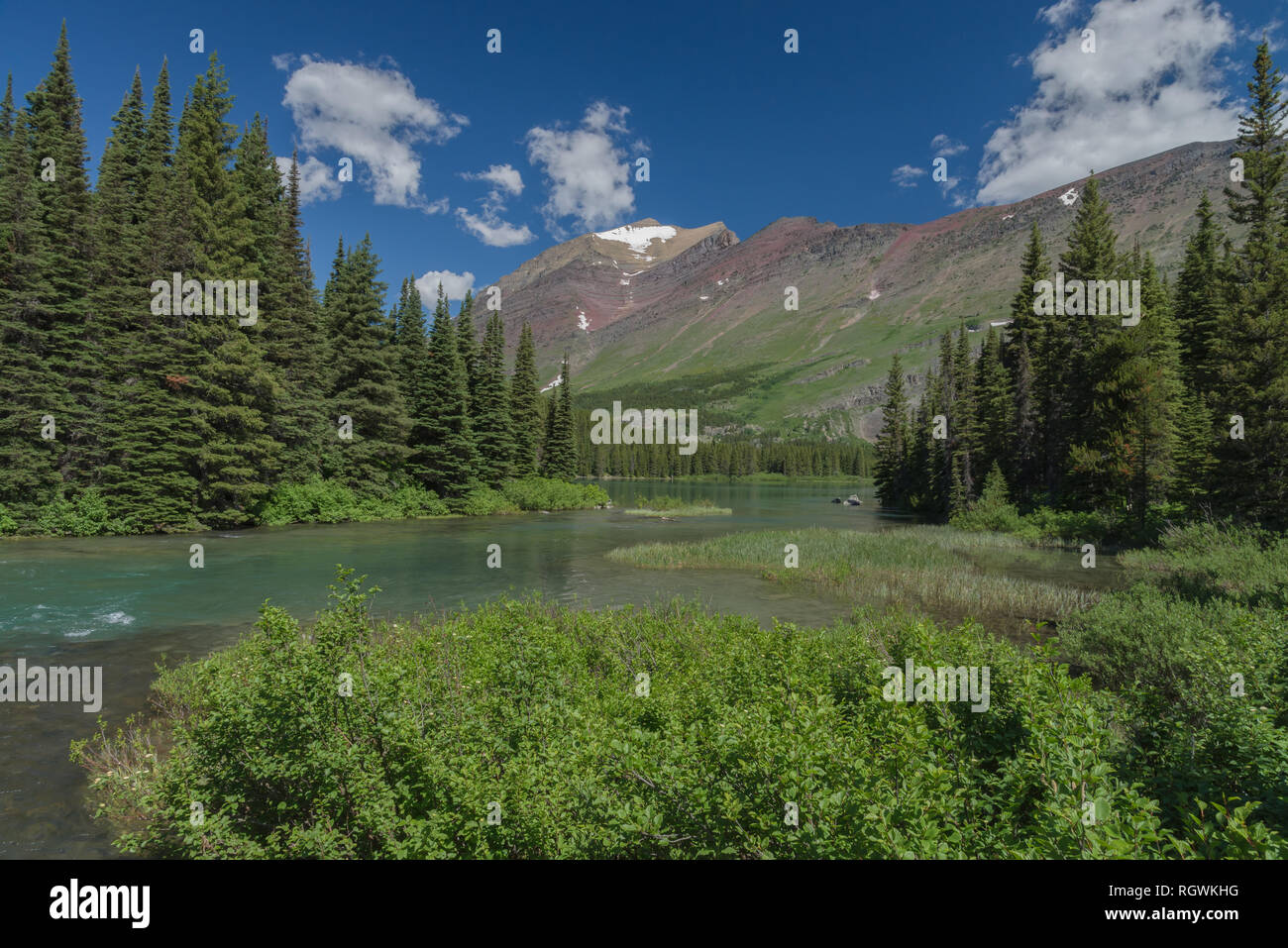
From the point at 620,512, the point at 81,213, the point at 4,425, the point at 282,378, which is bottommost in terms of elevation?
the point at 620,512

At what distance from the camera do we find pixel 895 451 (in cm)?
8588

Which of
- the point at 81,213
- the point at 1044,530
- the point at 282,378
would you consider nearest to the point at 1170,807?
the point at 1044,530

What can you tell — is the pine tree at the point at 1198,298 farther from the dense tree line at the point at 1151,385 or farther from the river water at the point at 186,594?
the river water at the point at 186,594

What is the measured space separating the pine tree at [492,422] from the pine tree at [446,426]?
4.03 metres

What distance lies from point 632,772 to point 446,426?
5459 cm

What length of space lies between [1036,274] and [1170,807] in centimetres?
5786

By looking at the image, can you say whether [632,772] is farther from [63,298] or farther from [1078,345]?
[1078,345]

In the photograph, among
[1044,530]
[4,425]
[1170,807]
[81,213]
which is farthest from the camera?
[1044,530]

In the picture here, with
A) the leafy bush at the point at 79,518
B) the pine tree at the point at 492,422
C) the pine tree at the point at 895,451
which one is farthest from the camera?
the pine tree at the point at 895,451

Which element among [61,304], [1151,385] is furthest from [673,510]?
[61,304]

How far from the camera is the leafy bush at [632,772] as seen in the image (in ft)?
12.2

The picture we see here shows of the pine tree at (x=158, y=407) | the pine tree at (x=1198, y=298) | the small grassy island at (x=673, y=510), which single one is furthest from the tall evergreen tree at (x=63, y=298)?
the pine tree at (x=1198, y=298)

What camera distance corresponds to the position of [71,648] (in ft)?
45.5
